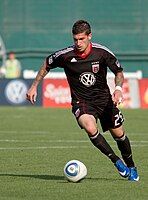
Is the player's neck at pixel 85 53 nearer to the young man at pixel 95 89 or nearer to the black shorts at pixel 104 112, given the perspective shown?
the young man at pixel 95 89

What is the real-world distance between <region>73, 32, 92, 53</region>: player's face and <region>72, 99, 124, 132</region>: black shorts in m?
0.74

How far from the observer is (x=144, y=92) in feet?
97.8

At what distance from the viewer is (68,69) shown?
1117 centimetres

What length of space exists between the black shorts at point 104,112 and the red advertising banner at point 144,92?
18.7 m

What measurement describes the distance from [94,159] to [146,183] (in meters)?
3.28

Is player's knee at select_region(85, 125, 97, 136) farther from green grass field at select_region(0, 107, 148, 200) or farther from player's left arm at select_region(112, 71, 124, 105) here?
green grass field at select_region(0, 107, 148, 200)

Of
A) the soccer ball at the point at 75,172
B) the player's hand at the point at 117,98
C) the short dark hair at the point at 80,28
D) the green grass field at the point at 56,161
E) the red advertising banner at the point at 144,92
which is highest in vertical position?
the short dark hair at the point at 80,28

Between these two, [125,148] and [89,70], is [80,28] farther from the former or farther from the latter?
[125,148]

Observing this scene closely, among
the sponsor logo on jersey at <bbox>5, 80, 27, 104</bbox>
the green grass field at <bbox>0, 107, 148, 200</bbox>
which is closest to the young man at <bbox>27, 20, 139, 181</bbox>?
the green grass field at <bbox>0, 107, 148, 200</bbox>

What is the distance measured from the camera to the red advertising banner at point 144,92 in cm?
2978

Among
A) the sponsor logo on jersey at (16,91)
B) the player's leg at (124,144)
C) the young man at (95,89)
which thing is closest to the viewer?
the young man at (95,89)

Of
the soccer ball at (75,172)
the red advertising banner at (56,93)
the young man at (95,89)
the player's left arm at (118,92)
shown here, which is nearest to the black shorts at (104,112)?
the young man at (95,89)

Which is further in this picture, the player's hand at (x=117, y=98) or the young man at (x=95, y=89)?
the young man at (x=95, y=89)

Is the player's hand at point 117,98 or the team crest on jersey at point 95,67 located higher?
the team crest on jersey at point 95,67
